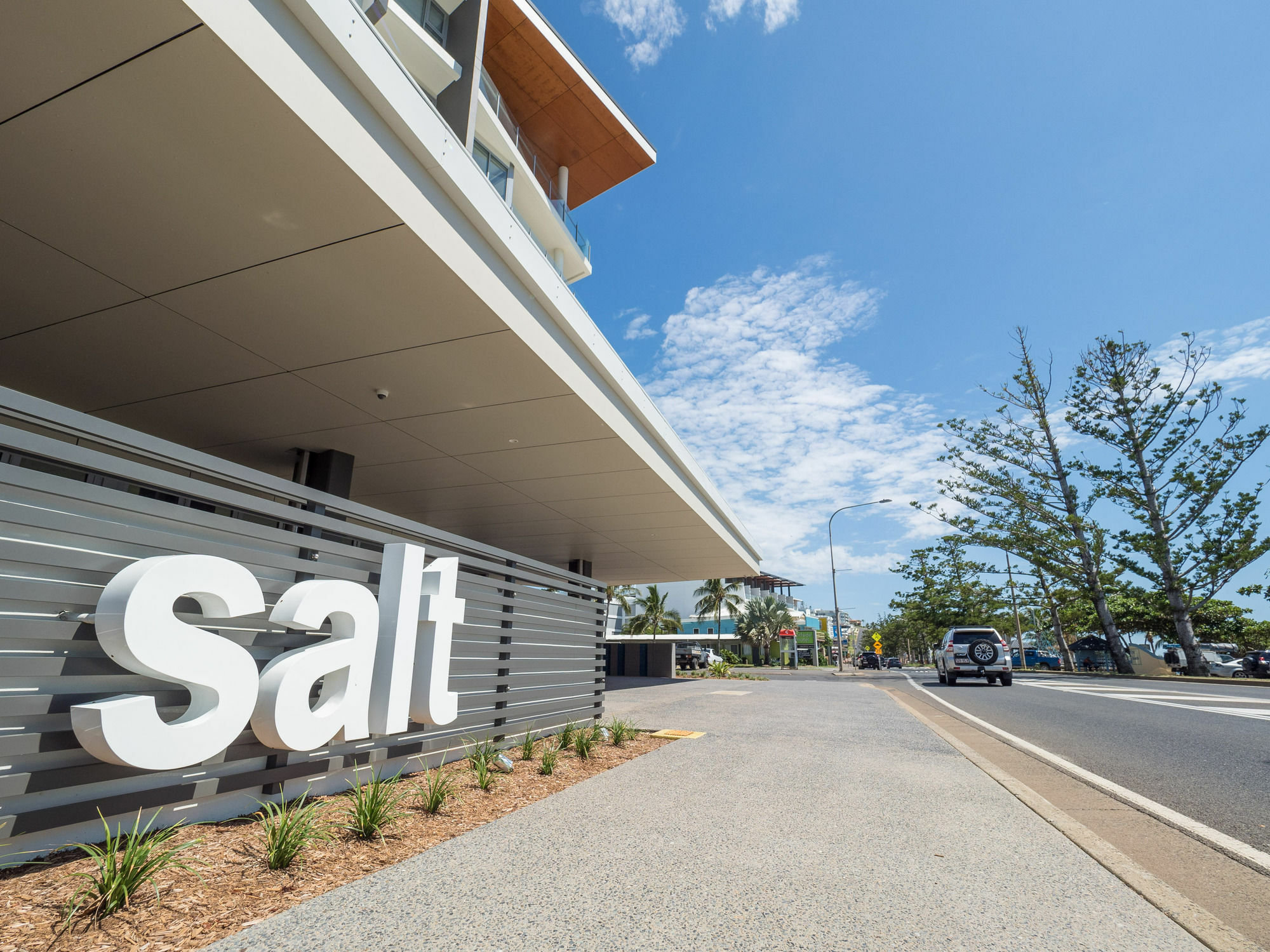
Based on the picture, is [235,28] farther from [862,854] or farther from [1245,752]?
[1245,752]

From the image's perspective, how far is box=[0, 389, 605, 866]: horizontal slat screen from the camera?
9.84ft

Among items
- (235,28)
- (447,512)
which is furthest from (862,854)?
(447,512)

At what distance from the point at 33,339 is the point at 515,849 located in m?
6.52

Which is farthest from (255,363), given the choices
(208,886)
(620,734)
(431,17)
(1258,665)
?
(1258,665)

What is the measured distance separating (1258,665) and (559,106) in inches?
1538

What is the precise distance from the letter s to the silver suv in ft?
77.0

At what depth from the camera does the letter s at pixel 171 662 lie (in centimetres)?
307

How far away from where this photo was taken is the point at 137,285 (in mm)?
4977

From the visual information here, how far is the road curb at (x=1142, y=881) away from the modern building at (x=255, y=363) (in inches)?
194

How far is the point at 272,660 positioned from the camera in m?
4.09

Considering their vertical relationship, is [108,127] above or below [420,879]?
above

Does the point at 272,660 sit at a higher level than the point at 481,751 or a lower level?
higher

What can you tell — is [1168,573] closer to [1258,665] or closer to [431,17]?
Answer: [1258,665]

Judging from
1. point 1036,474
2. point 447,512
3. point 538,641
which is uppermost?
point 1036,474
